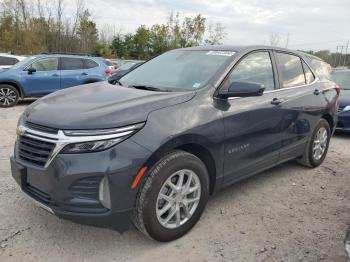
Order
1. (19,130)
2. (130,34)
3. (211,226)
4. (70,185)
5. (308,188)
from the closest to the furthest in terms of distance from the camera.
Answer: (70,185)
(19,130)
(211,226)
(308,188)
(130,34)

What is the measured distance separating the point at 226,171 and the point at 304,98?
1.77 meters

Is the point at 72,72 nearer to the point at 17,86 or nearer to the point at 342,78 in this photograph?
the point at 17,86

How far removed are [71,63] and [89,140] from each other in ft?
28.4

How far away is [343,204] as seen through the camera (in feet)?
12.4

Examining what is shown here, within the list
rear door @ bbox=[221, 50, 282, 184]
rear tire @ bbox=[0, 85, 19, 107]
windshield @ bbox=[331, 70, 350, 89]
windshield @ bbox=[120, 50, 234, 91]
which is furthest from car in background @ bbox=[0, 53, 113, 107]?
rear door @ bbox=[221, 50, 282, 184]

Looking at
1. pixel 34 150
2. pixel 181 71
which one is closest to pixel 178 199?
pixel 34 150

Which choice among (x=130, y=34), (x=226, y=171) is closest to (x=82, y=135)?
(x=226, y=171)

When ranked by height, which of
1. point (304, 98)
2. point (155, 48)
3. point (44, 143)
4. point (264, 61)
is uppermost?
point (155, 48)

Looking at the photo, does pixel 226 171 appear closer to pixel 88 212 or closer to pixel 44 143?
pixel 88 212

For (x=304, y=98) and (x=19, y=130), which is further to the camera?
(x=304, y=98)

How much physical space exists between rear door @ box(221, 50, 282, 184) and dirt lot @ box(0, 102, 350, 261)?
1.35 feet

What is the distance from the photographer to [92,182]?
7.85ft

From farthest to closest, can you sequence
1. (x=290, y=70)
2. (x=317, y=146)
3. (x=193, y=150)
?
1. (x=317, y=146)
2. (x=290, y=70)
3. (x=193, y=150)

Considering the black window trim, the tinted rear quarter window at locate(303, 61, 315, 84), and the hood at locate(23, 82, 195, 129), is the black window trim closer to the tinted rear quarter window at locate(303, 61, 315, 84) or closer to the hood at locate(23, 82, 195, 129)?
the hood at locate(23, 82, 195, 129)
